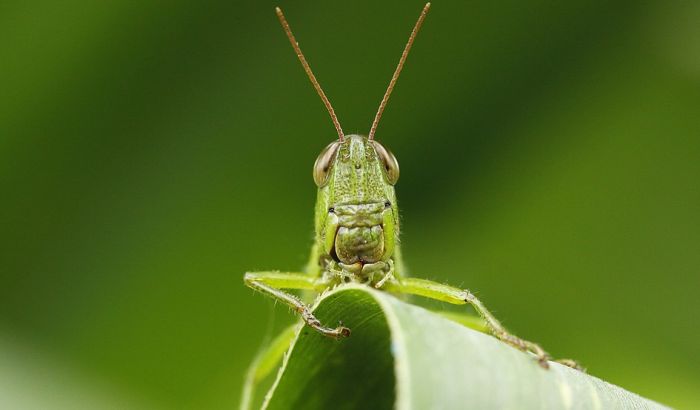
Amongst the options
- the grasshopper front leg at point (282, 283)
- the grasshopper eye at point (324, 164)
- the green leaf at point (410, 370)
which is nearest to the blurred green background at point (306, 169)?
the grasshopper front leg at point (282, 283)

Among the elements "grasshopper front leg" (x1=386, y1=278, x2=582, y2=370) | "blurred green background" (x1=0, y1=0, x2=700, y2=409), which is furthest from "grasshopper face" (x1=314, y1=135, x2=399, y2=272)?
"blurred green background" (x1=0, y1=0, x2=700, y2=409)

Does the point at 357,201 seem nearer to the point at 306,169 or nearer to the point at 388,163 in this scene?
the point at 388,163

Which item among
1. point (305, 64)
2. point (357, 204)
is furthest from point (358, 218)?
point (305, 64)

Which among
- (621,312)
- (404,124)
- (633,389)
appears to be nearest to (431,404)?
(633,389)

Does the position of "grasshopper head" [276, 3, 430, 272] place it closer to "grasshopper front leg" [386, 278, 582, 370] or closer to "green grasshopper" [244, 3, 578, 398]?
"green grasshopper" [244, 3, 578, 398]

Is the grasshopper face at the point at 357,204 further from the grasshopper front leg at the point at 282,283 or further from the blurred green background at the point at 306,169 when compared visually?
the blurred green background at the point at 306,169

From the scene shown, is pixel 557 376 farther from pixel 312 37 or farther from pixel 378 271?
pixel 312 37
